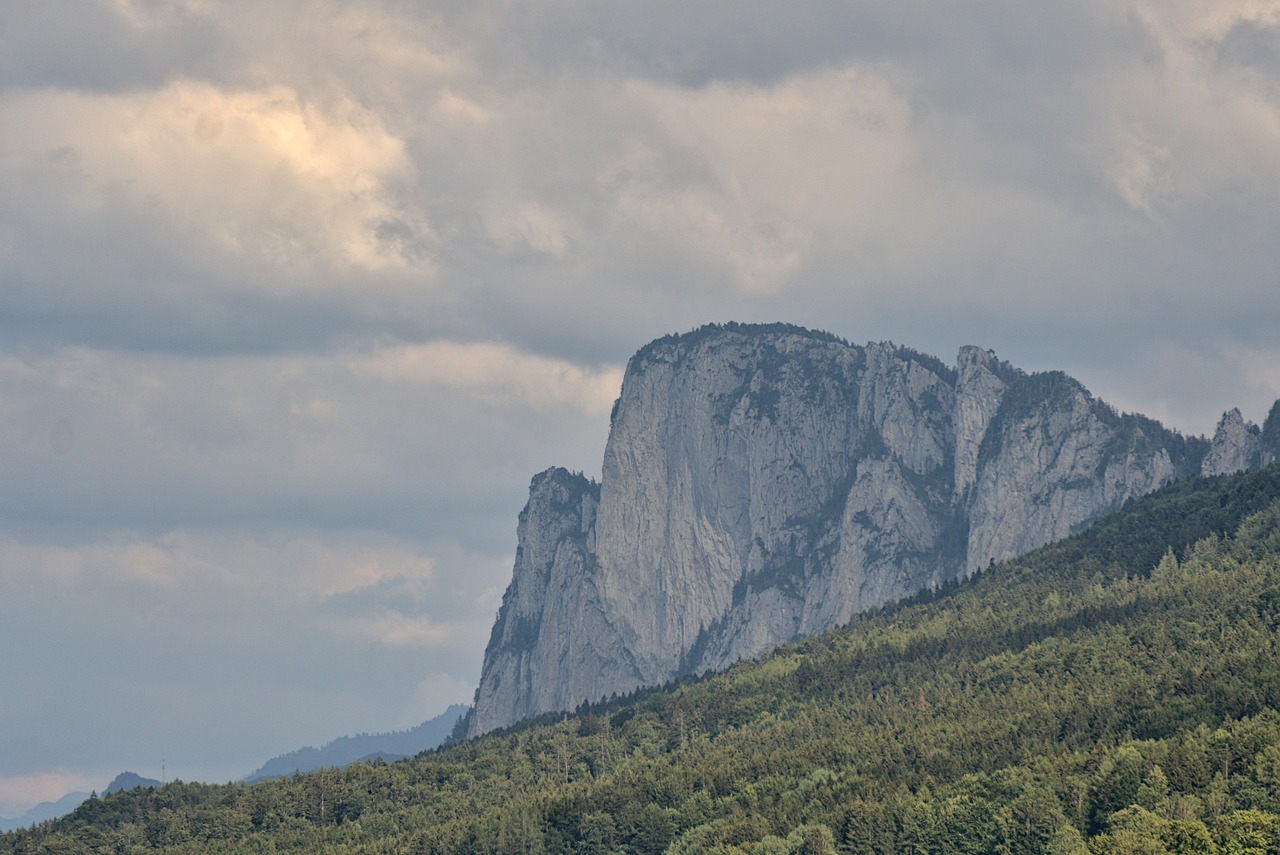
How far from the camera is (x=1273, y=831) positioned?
200m

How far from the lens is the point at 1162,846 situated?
19675 cm

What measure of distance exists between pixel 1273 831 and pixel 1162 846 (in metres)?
12.7
